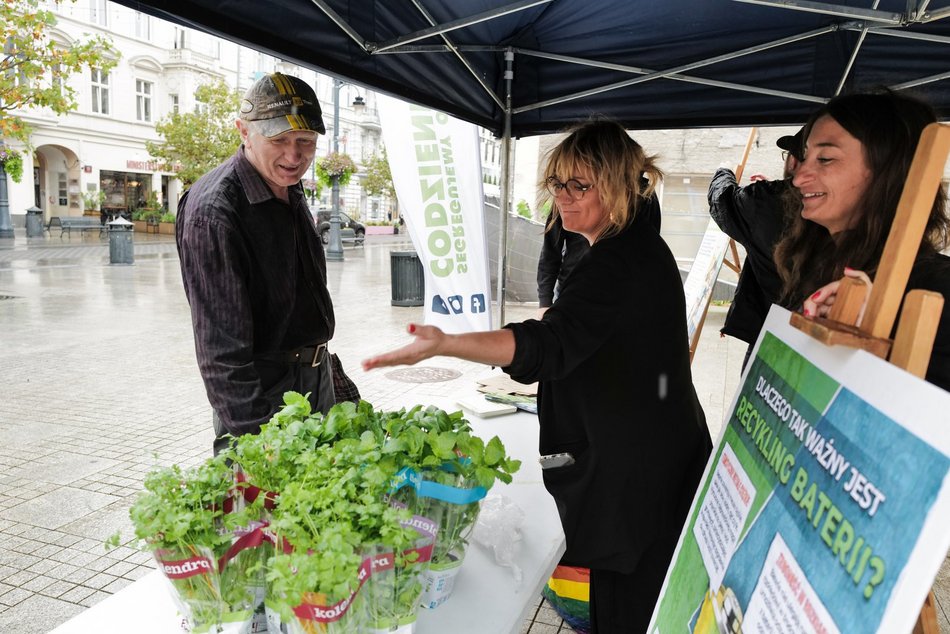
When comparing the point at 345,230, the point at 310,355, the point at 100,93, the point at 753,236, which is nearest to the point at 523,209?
the point at 345,230

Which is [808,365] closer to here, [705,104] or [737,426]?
[737,426]

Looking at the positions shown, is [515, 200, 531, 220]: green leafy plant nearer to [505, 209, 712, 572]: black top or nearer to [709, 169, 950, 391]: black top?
[709, 169, 950, 391]: black top

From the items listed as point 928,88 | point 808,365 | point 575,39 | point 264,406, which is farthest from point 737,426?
point 928,88

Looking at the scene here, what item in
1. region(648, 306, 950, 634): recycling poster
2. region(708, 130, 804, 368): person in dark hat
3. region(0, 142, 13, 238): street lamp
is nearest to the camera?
region(648, 306, 950, 634): recycling poster

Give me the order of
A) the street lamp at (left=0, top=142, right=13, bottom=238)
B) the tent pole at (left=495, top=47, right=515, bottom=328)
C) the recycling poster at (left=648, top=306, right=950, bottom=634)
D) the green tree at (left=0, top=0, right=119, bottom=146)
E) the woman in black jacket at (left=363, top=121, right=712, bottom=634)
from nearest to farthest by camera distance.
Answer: the recycling poster at (left=648, top=306, right=950, bottom=634)
the woman in black jacket at (left=363, top=121, right=712, bottom=634)
the tent pole at (left=495, top=47, right=515, bottom=328)
the green tree at (left=0, top=0, right=119, bottom=146)
the street lamp at (left=0, top=142, right=13, bottom=238)

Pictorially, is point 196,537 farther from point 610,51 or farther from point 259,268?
point 610,51

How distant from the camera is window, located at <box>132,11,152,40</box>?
33.9m

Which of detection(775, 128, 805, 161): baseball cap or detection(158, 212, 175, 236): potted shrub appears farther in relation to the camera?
detection(158, 212, 175, 236): potted shrub

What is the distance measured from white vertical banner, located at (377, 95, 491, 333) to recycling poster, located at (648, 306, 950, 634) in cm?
360

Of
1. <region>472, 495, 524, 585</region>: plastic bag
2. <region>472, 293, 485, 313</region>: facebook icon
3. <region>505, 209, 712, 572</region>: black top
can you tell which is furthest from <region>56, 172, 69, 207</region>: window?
<region>505, 209, 712, 572</region>: black top

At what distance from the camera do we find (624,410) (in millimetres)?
1710

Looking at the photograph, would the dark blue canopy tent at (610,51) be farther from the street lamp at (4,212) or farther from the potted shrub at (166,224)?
the potted shrub at (166,224)

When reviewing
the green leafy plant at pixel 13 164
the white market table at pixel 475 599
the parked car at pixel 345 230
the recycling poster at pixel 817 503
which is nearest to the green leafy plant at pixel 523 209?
the parked car at pixel 345 230

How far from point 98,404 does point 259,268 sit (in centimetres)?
498
